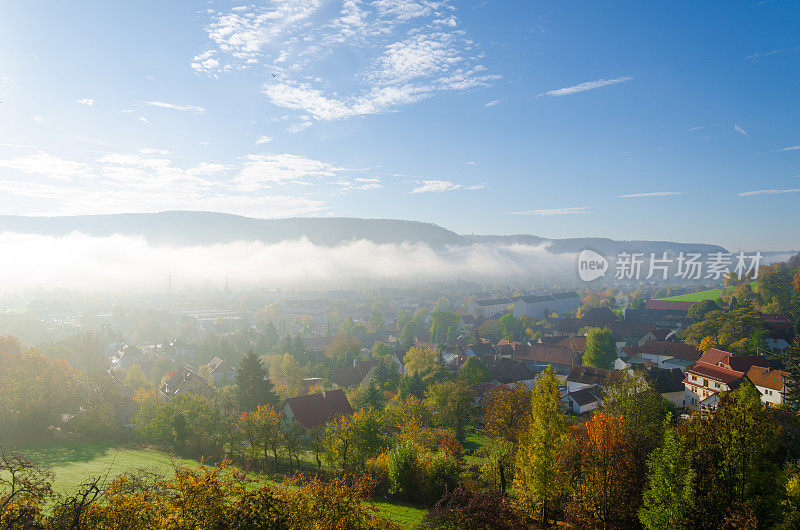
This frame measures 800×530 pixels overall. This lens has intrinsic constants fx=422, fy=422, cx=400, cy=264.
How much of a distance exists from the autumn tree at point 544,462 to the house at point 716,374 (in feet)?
95.3

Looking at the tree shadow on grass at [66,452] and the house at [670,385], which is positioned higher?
the house at [670,385]

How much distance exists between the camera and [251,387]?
37.7m

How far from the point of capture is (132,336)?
3883 inches

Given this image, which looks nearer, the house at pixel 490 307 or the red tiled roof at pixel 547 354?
the red tiled roof at pixel 547 354

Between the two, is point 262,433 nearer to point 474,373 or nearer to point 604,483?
point 604,483

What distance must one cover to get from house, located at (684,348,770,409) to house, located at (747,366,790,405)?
2.83ft

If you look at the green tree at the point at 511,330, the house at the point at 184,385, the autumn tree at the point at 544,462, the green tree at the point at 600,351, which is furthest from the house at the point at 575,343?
the house at the point at 184,385

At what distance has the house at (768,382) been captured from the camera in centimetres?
3628

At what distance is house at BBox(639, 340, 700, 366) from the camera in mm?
55938

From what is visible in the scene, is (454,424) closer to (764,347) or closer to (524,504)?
(524,504)

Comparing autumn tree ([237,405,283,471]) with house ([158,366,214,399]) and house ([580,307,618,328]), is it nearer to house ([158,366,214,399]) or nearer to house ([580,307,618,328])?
house ([158,366,214,399])

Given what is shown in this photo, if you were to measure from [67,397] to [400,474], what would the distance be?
2791 cm

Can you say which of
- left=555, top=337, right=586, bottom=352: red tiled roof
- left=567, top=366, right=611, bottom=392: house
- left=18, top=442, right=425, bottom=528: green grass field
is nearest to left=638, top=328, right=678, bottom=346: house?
left=555, top=337, right=586, bottom=352: red tiled roof

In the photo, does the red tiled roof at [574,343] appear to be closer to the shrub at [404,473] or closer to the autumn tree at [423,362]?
the autumn tree at [423,362]
